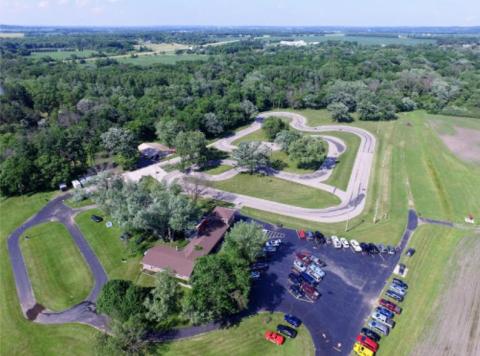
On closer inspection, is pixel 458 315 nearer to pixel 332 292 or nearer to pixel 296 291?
pixel 332 292

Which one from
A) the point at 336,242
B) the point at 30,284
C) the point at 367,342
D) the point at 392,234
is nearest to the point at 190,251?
the point at 30,284

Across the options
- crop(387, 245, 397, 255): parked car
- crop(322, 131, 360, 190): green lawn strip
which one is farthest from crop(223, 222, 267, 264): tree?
crop(322, 131, 360, 190): green lawn strip

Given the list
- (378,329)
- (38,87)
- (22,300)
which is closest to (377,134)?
(378,329)

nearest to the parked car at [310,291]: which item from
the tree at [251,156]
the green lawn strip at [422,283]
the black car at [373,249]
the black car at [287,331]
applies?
the black car at [287,331]

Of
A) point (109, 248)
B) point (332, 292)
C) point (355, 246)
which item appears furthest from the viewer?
point (109, 248)

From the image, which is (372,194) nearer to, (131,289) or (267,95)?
(131,289)

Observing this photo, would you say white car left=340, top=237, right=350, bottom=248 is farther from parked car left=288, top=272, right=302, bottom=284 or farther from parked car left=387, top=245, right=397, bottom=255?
parked car left=288, top=272, right=302, bottom=284

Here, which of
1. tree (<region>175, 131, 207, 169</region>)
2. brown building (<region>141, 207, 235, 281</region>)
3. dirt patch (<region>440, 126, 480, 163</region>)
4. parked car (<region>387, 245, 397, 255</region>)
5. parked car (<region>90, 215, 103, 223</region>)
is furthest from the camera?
dirt patch (<region>440, 126, 480, 163</region>)
